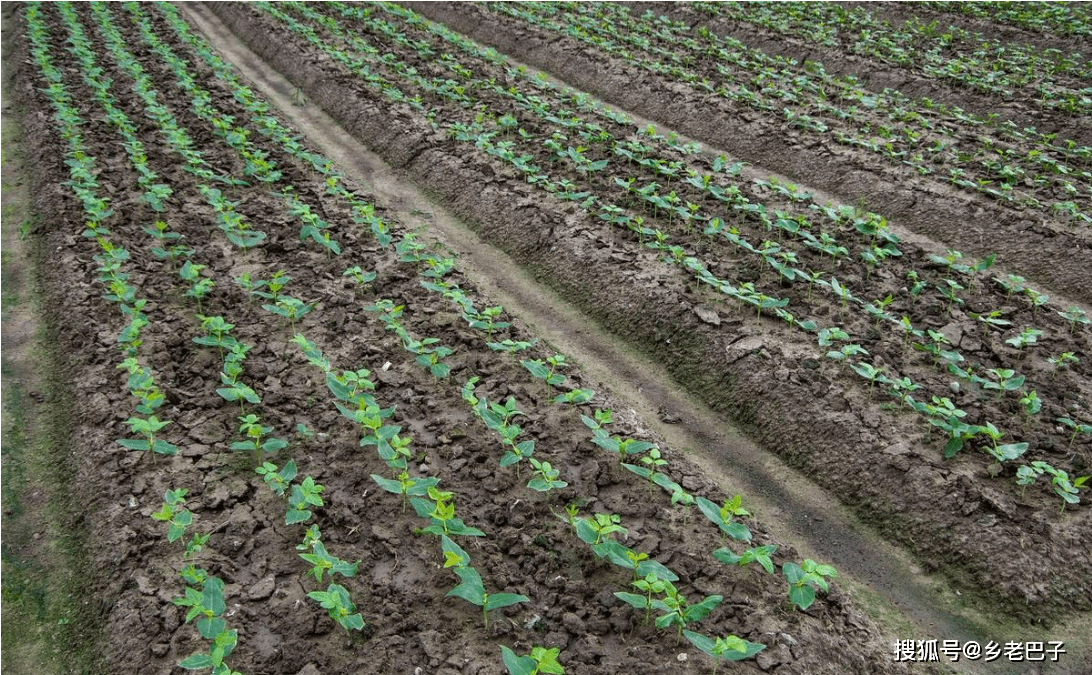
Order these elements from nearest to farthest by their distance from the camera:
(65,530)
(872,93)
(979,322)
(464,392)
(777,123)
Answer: (65,530), (464,392), (979,322), (777,123), (872,93)

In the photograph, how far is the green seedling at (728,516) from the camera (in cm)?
456

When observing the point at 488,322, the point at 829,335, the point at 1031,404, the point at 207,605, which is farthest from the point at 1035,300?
the point at 207,605

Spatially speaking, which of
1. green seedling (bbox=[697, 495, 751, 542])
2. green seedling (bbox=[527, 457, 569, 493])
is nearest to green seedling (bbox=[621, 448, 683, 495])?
green seedling (bbox=[697, 495, 751, 542])

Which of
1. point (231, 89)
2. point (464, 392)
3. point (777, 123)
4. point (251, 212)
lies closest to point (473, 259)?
point (251, 212)

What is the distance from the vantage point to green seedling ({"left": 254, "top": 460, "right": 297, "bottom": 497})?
15.8 ft

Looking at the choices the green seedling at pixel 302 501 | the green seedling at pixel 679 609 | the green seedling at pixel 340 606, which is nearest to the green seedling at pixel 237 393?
the green seedling at pixel 302 501

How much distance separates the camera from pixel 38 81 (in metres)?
12.3

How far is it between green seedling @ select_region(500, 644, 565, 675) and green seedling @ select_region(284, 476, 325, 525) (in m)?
1.60

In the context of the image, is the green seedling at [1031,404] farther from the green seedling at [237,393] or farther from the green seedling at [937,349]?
the green seedling at [237,393]

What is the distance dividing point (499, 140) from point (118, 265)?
5169 millimetres

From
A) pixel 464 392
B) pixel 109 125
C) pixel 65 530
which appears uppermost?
pixel 109 125

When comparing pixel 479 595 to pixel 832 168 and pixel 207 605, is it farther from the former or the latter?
pixel 832 168

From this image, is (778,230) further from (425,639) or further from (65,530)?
(65,530)

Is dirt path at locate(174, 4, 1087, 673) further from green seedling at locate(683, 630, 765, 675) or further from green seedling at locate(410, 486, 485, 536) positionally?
green seedling at locate(410, 486, 485, 536)
